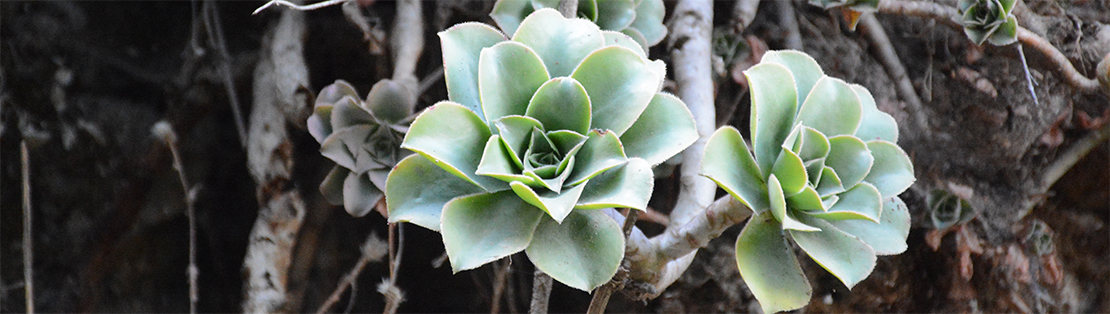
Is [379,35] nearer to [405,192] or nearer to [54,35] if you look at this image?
[405,192]

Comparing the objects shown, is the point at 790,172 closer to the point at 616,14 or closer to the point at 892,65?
the point at 616,14

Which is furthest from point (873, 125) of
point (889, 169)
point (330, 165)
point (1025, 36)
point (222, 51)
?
point (222, 51)

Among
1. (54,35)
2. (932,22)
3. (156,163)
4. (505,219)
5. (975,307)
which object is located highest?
(505,219)

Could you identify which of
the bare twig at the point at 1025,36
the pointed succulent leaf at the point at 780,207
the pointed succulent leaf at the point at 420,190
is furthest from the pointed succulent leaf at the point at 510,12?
the bare twig at the point at 1025,36

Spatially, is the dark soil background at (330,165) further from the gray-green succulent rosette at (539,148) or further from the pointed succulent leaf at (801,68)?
the gray-green succulent rosette at (539,148)

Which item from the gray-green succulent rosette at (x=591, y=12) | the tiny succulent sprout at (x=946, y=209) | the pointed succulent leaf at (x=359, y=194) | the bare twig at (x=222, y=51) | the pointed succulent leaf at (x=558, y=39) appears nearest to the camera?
the pointed succulent leaf at (x=558, y=39)

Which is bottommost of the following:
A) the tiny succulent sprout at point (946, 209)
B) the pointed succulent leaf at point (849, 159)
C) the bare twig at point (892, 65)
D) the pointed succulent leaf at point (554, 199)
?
the tiny succulent sprout at point (946, 209)

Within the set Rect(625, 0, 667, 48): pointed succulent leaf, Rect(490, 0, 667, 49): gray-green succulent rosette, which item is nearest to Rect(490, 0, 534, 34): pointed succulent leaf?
Rect(490, 0, 667, 49): gray-green succulent rosette

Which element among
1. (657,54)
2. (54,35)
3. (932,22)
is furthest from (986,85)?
(54,35)
